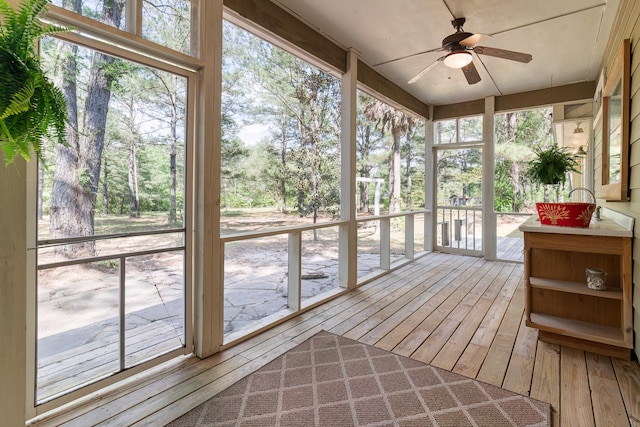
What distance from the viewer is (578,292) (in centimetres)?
224

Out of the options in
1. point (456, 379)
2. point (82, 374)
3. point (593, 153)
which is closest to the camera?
point (82, 374)

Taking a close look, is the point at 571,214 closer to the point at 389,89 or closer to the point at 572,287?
the point at 572,287

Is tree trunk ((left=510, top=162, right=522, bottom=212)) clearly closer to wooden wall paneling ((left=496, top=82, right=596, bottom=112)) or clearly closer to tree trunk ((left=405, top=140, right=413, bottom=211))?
wooden wall paneling ((left=496, top=82, right=596, bottom=112))

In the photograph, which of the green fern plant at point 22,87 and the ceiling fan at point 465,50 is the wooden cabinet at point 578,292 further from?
the green fern plant at point 22,87

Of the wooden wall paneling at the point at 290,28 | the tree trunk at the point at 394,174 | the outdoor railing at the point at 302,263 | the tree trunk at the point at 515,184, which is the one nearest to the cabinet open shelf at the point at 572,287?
the outdoor railing at the point at 302,263

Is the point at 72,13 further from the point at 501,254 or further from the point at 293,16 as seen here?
the point at 501,254

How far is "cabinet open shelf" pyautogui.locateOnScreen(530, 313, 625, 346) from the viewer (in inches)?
83.8

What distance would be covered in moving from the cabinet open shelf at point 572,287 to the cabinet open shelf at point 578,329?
10.1 inches

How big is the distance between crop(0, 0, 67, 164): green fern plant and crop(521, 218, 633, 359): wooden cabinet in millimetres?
2886

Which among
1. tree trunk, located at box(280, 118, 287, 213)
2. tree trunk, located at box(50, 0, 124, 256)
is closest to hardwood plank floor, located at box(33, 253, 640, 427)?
tree trunk, located at box(50, 0, 124, 256)

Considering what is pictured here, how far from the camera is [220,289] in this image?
2289 millimetres

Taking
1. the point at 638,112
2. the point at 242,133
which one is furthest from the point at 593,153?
the point at 242,133

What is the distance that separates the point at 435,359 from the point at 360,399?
0.73 meters

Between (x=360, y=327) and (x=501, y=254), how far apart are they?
4.26 metres
